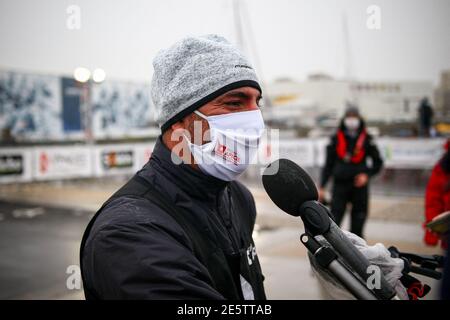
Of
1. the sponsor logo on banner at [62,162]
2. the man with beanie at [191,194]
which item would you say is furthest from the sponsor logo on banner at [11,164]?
the man with beanie at [191,194]

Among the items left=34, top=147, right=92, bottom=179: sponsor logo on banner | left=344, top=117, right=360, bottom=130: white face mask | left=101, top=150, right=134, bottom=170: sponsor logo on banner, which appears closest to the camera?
left=344, top=117, right=360, bottom=130: white face mask

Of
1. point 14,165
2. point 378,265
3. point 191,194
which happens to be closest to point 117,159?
point 14,165

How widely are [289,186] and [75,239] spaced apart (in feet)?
23.6

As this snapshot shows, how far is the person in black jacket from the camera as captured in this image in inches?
241

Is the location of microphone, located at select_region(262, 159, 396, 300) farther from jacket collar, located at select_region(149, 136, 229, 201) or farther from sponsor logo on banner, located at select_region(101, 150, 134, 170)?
sponsor logo on banner, located at select_region(101, 150, 134, 170)

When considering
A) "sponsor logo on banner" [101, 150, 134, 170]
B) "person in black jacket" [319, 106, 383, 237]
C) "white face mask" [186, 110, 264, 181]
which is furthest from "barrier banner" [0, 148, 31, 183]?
"white face mask" [186, 110, 264, 181]

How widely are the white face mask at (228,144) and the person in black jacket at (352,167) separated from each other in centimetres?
454

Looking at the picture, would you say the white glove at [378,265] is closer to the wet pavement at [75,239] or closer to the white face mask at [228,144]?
the white face mask at [228,144]

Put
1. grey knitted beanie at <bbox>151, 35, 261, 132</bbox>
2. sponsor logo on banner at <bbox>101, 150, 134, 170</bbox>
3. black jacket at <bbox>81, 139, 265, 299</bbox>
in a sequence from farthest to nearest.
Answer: sponsor logo on banner at <bbox>101, 150, 134, 170</bbox>, grey knitted beanie at <bbox>151, 35, 261, 132</bbox>, black jacket at <bbox>81, 139, 265, 299</bbox>

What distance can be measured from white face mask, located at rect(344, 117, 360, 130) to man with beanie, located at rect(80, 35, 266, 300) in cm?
468

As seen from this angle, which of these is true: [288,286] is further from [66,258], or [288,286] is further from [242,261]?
[242,261]

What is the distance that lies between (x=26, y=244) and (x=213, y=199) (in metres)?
6.95

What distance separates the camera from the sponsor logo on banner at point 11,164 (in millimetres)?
12250

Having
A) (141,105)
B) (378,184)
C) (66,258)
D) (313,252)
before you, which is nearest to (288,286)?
(66,258)
